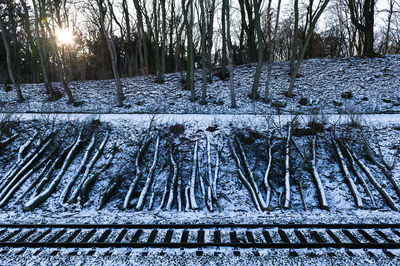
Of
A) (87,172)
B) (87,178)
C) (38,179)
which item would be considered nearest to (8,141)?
(38,179)

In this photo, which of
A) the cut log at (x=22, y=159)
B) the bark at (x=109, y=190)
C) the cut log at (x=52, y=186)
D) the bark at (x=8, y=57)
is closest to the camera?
the cut log at (x=52, y=186)

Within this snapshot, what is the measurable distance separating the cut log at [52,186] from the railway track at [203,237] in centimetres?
111

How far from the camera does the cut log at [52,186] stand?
675cm

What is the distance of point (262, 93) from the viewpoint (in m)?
17.2

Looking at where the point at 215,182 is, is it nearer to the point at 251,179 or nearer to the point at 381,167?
the point at 251,179

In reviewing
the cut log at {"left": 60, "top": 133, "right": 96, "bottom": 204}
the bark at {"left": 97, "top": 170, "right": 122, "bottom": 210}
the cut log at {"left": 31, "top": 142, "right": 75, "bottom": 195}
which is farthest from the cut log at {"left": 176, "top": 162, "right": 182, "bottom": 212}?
the cut log at {"left": 31, "top": 142, "right": 75, "bottom": 195}

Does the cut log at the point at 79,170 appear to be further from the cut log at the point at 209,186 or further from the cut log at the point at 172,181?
the cut log at the point at 209,186

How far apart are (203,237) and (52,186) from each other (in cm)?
568

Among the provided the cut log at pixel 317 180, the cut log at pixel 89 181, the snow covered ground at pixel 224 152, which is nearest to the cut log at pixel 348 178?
the snow covered ground at pixel 224 152

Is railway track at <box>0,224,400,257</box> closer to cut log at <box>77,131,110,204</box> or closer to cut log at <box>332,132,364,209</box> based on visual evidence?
cut log at <box>332,132,364,209</box>

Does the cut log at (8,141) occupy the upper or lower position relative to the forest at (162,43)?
lower

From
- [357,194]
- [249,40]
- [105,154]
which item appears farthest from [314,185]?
[249,40]

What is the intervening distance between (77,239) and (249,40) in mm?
23722

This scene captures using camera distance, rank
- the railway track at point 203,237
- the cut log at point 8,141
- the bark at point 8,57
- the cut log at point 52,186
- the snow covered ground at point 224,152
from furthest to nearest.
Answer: the bark at point 8,57 → the cut log at point 8,141 → the cut log at point 52,186 → the snow covered ground at point 224,152 → the railway track at point 203,237
